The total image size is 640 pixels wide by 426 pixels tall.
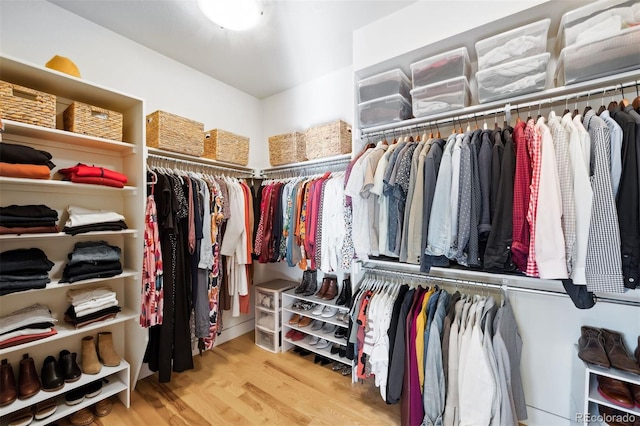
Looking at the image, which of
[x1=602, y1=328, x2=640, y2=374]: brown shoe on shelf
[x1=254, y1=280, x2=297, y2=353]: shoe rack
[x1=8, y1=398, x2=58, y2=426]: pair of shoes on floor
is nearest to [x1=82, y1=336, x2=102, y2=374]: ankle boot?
[x1=8, y1=398, x2=58, y2=426]: pair of shoes on floor

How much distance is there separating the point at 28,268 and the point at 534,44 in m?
2.86

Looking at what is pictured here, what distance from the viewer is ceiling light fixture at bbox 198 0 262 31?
146 centimetres

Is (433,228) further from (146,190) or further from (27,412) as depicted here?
(27,412)

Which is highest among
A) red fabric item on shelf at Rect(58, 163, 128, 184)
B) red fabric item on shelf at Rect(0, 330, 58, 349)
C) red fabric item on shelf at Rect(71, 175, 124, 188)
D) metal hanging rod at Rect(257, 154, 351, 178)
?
metal hanging rod at Rect(257, 154, 351, 178)

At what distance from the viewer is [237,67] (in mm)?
2414

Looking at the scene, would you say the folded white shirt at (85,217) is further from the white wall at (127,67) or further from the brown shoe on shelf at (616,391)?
the brown shoe on shelf at (616,391)

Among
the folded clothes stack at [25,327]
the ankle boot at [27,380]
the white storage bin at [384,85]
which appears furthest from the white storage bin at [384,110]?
the ankle boot at [27,380]

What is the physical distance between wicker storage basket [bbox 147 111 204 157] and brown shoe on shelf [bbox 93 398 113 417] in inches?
68.2

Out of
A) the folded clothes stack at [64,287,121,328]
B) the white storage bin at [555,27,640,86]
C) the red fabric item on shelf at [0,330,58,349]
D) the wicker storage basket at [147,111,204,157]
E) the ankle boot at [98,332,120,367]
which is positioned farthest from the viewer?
the wicker storage basket at [147,111,204,157]

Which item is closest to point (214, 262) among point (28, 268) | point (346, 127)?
point (28, 268)

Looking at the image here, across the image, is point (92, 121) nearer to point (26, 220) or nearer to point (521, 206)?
point (26, 220)

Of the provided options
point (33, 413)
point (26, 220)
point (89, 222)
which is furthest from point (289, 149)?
point (33, 413)

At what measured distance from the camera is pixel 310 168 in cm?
251

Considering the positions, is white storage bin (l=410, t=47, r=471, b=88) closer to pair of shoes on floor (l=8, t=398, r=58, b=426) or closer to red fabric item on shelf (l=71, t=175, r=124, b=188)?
red fabric item on shelf (l=71, t=175, r=124, b=188)
